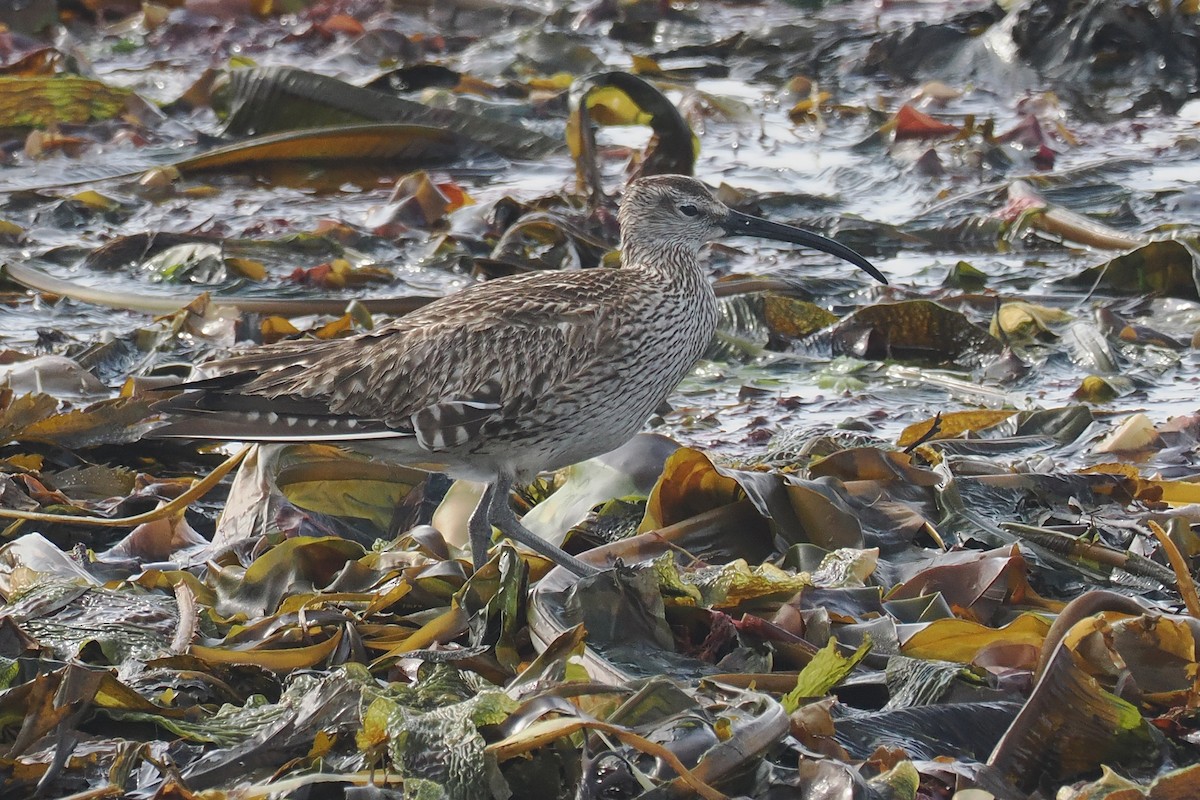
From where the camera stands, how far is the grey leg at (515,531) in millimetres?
3793

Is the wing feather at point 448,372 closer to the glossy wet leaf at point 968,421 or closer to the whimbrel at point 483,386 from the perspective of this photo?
the whimbrel at point 483,386

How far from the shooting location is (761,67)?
11203mm

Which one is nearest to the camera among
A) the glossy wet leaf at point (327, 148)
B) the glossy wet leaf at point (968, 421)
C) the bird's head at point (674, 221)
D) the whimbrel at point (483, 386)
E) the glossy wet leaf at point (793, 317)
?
the whimbrel at point (483, 386)

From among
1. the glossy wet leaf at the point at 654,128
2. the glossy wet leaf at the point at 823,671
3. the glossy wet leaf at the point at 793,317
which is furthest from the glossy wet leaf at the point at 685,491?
the glossy wet leaf at the point at 654,128

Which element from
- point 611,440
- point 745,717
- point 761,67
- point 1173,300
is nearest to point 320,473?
point 611,440

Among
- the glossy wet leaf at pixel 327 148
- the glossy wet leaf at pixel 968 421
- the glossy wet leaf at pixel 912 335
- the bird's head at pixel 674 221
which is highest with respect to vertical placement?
the bird's head at pixel 674 221

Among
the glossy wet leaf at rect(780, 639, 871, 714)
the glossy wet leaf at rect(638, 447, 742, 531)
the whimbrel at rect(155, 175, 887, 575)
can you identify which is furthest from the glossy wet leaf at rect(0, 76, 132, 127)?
the glossy wet leaf at rect(780, 639, 871, 714)

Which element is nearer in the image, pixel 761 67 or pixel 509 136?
pixel 509 136

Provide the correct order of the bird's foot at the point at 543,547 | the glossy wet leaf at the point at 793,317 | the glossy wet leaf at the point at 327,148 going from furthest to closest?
the glossy wet leaf at the point at 327,148 < the glossy wet leaf at the point at 793,317 < the bird's foot at the point at 543,547

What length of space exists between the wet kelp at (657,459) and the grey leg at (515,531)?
0.12 m

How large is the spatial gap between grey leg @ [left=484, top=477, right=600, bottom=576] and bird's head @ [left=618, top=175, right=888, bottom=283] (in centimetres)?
101

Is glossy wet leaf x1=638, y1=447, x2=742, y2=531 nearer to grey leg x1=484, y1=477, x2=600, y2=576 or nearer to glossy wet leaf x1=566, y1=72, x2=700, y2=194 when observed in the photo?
grey leg x1=484, y1=477, x2=600, y2=576

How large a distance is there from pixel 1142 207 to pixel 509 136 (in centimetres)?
334

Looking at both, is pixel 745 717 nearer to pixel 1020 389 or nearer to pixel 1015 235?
pixel 1020 389
